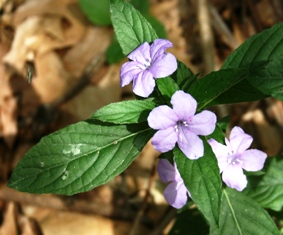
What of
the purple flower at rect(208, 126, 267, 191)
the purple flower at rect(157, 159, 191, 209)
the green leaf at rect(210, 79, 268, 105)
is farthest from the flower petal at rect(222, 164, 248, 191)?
the green leaf at rect(210, 79, 268, 105)

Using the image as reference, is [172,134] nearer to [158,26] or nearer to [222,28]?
[158,26]

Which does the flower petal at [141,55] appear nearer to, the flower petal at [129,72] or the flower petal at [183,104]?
the flower petal at [129,72]

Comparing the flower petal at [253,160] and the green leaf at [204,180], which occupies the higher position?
the green leaf at [204,180]

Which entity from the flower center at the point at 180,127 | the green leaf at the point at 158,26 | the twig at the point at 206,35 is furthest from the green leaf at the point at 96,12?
the flower center at the point at 180,127

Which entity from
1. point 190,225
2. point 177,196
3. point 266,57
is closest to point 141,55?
point 266,57

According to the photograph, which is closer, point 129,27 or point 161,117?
point 161,117

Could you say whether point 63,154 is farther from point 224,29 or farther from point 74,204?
point 224,29

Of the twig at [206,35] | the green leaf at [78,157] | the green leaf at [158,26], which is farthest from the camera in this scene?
the green leaf at [158,26]
